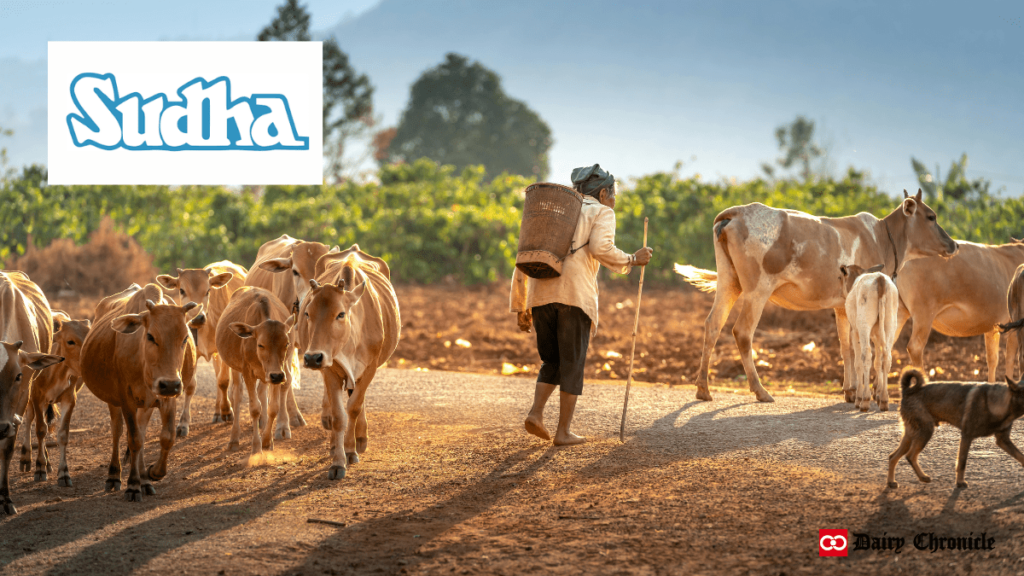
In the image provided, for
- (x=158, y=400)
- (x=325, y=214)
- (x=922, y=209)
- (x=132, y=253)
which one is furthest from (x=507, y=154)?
(x=158, y=400)

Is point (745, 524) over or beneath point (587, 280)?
beneath

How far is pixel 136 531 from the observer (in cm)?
571

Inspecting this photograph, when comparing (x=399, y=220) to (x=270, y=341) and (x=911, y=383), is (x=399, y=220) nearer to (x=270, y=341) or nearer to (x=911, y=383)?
(x=270, y=341)

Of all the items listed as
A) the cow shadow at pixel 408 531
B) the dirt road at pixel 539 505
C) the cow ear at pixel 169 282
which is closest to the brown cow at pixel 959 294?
the dirt road at pixel 539 505

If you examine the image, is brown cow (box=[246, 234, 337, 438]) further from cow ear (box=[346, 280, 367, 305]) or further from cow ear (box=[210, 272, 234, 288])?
cow ear (box=[346, 280, 367, 305])

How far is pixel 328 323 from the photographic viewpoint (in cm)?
707

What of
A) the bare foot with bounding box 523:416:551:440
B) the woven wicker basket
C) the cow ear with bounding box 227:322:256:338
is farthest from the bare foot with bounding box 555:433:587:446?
the cow ear with bounding box 227:322:256:338

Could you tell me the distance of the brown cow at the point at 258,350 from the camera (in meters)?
7.35

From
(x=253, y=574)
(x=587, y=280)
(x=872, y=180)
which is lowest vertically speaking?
(x=253, y=574)

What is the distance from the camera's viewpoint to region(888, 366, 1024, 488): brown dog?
5.71m

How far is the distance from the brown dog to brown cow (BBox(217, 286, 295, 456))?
449 cm

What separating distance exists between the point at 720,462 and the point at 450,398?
430cm

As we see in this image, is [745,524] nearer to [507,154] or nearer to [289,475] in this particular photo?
[289,475]

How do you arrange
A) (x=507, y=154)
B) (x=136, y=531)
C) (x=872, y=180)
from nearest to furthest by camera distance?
1. (x=136, y=531)
2. (x=872, y=180)
3. (x=507, y=154)
